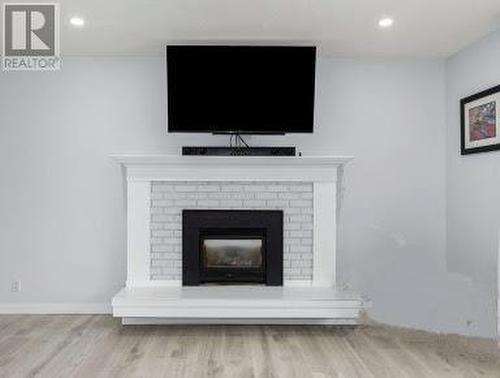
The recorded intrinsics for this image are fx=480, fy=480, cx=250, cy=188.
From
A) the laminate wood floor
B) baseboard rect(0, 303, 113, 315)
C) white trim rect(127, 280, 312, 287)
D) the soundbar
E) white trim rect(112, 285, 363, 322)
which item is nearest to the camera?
the laminate wood floor

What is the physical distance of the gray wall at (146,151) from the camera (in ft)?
14.5

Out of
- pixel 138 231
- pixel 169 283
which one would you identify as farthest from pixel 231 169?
pixel 169 283

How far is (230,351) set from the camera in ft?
11.2

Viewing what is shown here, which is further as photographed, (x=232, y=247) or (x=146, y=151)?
(x=146, y=151)

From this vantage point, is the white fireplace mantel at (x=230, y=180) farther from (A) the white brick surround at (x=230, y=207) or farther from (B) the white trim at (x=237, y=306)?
(B) the white trim at (x=237, y=306)

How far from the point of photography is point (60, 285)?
175 inches

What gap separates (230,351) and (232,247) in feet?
3.71

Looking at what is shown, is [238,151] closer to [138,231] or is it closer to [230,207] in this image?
[230,207]

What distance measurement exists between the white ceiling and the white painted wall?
20 cm

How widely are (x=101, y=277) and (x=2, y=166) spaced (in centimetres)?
137

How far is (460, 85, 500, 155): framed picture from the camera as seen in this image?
3699 mm

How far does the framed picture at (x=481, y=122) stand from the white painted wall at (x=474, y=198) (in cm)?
7

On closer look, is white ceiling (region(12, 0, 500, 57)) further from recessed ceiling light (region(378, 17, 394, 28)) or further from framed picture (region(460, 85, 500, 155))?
framed picture (region(460, 85, 500, 155))

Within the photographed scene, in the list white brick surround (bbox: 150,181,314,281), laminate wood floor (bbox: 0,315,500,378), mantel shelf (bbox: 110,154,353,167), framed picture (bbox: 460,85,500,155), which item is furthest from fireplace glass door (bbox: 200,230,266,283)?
framed picture (bbox: 460,85,500,155)
